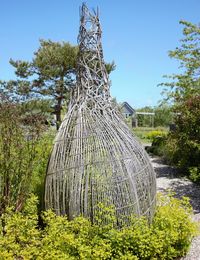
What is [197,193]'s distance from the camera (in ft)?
26.5

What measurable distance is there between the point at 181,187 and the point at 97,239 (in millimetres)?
5344

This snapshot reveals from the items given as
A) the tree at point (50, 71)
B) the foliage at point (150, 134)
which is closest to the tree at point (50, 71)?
the tree at point (50, 71)

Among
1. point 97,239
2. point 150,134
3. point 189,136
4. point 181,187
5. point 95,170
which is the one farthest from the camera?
point 150,134

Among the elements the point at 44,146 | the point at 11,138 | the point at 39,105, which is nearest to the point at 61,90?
the point at 39,105

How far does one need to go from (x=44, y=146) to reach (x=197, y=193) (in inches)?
155

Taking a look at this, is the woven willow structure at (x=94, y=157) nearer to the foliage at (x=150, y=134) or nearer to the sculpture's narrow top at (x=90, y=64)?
the sculpture's narrow top at (x=90, y=64)

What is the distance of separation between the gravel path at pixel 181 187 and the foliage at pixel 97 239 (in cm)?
29

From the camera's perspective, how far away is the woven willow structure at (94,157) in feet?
13.8

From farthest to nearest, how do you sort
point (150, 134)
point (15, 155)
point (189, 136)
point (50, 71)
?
point (150, 134) → point (50, 71) → point (189, 136) → point (15, 155)

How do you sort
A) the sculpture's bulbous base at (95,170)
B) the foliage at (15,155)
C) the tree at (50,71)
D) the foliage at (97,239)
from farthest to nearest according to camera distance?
the tree at (50,71) → the foliage at (15,155) → the sculpture's bulbous base at (95,170) → the foliage at (97,239)

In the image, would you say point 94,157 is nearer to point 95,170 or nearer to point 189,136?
point 95,170

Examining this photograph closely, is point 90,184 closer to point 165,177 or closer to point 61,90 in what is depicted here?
point 165,177

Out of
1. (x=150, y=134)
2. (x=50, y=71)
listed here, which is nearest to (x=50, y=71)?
(x=50, y=71)

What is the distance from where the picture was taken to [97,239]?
12.6ft
